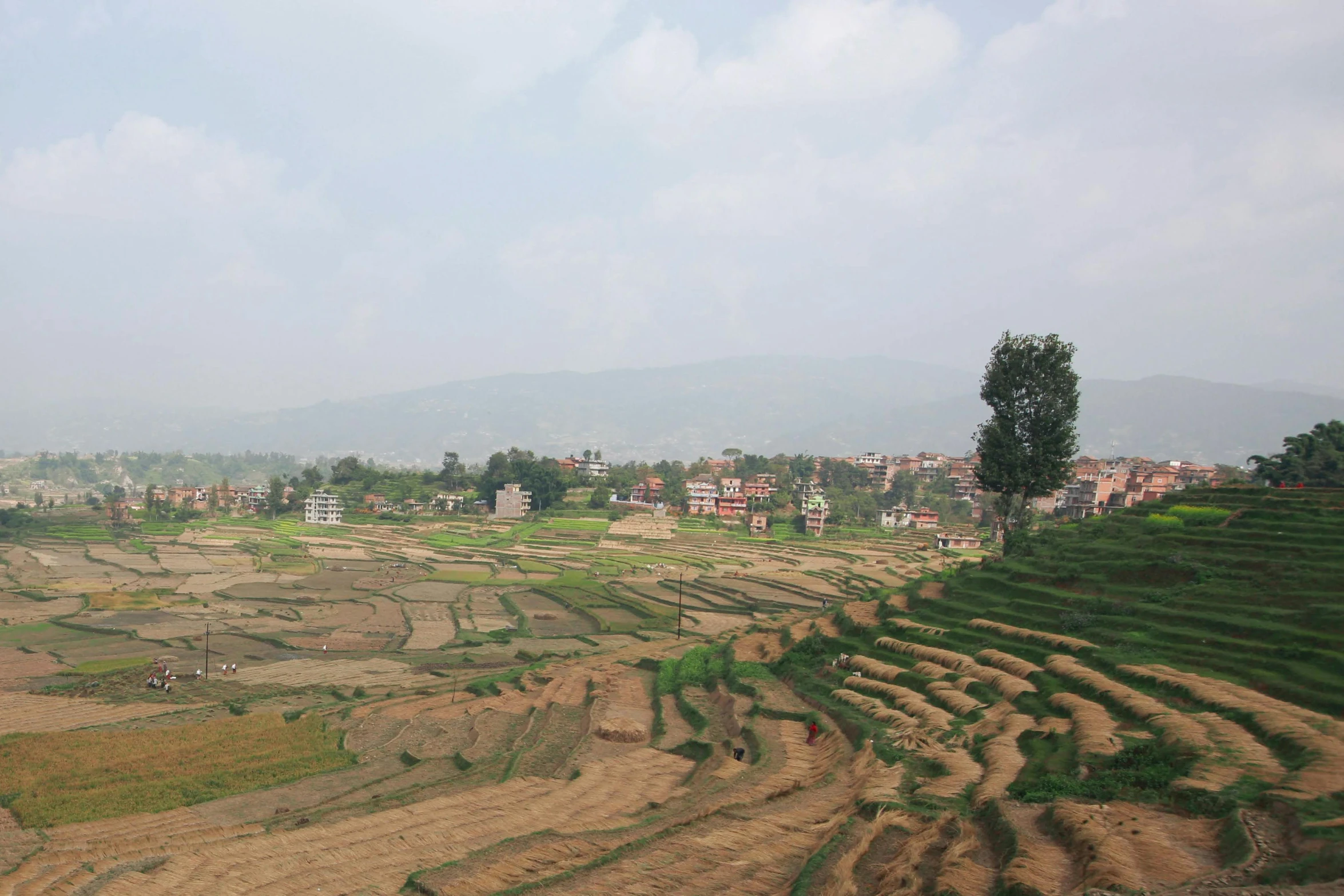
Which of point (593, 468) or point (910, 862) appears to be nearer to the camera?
point (910, 862)

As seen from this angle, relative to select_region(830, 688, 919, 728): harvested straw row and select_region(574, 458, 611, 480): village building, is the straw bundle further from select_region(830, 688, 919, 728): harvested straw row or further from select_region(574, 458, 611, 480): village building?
select_region(574, 458, 611, 480): village building

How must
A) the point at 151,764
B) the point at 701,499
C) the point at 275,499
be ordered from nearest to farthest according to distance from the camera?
the point at 151,764, the point at 701,499, the point at 275,499

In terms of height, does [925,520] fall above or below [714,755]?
above

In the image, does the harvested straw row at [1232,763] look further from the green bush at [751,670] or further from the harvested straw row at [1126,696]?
the green bush at [751,670]

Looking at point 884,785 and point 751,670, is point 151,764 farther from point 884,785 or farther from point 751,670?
point 884,785

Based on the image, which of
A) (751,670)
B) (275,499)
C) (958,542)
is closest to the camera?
(751,670)

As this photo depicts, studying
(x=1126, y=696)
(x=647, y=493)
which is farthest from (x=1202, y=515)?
(x=647, y=493)

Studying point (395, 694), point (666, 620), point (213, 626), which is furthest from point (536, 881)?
point (213, 626)

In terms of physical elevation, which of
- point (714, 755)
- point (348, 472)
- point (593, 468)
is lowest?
point (714, 755)
